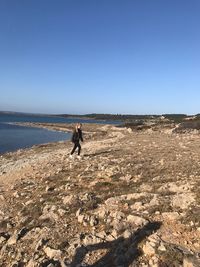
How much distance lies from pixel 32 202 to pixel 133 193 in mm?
4411

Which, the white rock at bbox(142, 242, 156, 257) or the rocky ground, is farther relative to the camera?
the rocky ground

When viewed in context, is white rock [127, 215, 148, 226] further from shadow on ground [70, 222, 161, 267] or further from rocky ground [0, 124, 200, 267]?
shadow on ground [70, 222, 161, 267]

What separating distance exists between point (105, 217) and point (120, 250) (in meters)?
2.41

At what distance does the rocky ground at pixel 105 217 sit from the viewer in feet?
32.9

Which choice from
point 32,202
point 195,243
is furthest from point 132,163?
point 195,243

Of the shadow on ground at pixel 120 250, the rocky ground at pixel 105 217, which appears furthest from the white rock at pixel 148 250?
the shadow on ground at pixel 120 250

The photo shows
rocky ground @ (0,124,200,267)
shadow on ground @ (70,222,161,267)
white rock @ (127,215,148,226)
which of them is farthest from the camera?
white rock @ (127,215,148,226)

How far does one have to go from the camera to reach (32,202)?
50.3 feet

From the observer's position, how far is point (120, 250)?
33.5ft

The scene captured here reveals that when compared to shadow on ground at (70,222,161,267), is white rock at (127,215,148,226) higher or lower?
higher

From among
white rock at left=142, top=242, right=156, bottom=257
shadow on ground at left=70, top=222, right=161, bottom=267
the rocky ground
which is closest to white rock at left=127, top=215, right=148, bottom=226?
the rocky ground

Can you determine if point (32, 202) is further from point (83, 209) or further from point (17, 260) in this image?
point (17, 260)

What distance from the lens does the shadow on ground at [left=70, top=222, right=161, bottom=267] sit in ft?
31.9

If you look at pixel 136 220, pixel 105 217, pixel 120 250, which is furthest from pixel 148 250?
pixel 105 217
